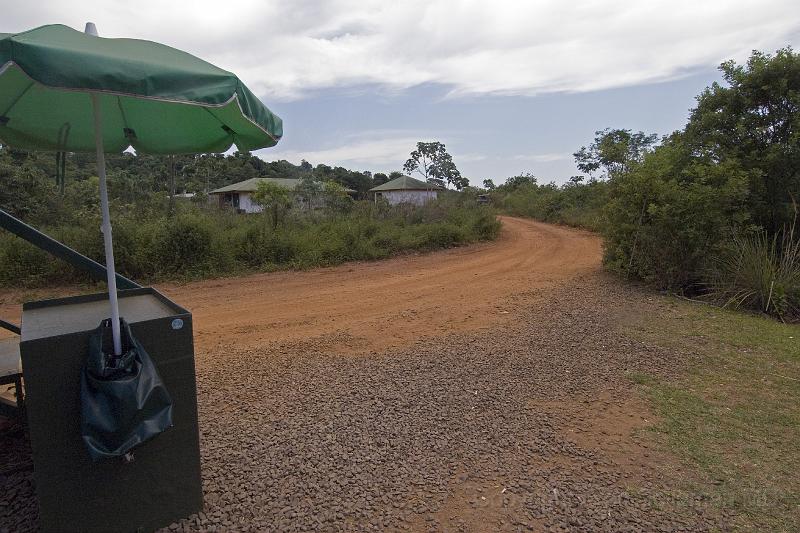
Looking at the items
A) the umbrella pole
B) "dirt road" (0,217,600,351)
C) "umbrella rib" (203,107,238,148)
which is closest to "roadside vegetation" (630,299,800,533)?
"dirt road" (0,217,600,351)

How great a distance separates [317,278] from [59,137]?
243 inches

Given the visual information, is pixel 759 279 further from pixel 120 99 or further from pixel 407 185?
pixel 407 185

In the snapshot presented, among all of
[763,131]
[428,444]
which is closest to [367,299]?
[428,444]

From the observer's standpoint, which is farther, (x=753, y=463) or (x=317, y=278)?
(x=317, y=278)

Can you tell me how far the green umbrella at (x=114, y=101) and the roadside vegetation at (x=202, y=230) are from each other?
418 centimetres

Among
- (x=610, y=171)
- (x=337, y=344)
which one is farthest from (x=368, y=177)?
(x=337, y=344)

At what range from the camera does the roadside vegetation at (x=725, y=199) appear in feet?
23.6

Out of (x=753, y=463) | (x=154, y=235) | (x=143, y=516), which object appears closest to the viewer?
(x=143, y=516)

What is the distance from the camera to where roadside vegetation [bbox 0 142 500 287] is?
8.30 meters

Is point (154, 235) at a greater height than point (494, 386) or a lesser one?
greater

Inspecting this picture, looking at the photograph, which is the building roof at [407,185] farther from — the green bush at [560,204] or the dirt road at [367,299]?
the dirt road at [367,299]

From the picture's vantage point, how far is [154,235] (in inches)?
339

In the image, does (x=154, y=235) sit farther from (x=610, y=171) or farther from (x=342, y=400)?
(x=610, y=171)

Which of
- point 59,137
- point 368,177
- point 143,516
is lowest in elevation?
point 143,516
